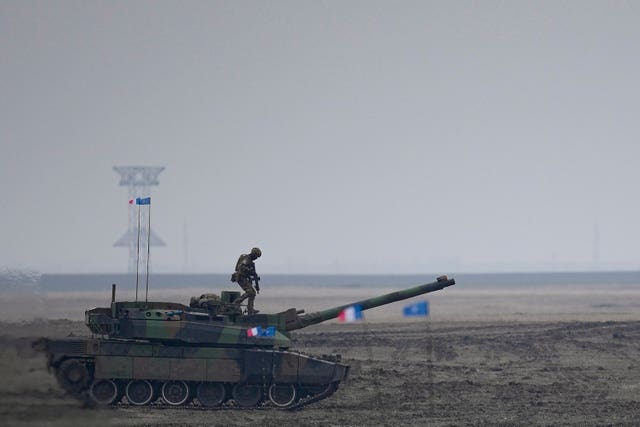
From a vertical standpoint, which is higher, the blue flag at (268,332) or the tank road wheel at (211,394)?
the blue flag at (268,332)

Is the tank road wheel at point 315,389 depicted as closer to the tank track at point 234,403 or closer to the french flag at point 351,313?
the tank track at point 234,403

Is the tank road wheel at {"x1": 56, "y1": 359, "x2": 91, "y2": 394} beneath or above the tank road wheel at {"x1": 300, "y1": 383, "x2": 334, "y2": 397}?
above

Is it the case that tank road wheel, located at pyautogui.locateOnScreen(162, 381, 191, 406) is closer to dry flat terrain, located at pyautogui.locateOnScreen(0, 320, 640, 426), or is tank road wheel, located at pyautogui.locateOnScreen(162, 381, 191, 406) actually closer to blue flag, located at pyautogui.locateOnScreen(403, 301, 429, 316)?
dry flat terrain, located at pyautogui.locateOnScreen(0, 320, 640, 426)

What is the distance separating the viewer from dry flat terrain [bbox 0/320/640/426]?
30469mm

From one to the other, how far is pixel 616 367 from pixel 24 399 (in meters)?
26.0

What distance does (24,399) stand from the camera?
28.4 metres

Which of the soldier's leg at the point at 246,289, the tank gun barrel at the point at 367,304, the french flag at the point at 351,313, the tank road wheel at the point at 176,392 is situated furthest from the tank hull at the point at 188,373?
the french flag at the point at 351,313

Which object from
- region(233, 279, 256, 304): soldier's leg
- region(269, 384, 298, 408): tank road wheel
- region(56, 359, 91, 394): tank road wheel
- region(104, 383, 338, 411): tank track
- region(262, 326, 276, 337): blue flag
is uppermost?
region(233, 279, 256, 304): soldier's leg

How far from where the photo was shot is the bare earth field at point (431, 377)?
101 feet

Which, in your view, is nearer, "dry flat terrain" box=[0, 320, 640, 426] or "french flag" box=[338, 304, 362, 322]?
"dry flat terrain" box=[0, 320, 640, 426]

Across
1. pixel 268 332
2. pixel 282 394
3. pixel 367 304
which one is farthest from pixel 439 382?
pixel 268 332

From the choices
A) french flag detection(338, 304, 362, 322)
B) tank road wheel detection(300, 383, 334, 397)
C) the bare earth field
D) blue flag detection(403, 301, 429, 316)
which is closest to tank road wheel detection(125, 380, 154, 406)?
the bare earth field

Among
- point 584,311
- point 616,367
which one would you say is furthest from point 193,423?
point 584,311

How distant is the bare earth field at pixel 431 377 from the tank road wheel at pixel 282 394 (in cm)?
59
